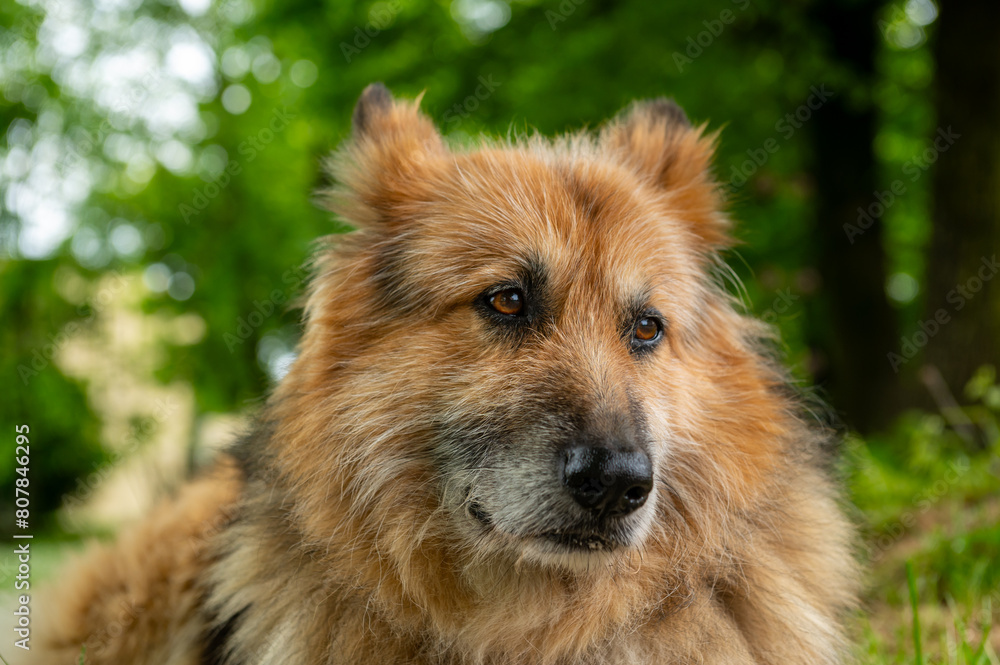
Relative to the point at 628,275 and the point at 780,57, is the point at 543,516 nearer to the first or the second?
the point at 628,275

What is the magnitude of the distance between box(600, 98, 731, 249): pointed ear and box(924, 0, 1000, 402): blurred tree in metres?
5.33

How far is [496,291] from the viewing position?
9.24ft

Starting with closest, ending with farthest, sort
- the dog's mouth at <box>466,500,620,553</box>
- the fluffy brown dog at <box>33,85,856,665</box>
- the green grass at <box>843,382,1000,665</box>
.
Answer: the dog's mouth at <box>466,500,620,553</box>
the fluffy brown dog at <box>33,85,856,665</box>
the green grass at <box>843,382,1000,665</box>

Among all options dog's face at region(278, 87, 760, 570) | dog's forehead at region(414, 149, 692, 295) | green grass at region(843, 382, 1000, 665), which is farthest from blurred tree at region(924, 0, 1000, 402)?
dog's forehead at region(414, 149, 692, 295)

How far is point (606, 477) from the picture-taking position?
7.67 ft

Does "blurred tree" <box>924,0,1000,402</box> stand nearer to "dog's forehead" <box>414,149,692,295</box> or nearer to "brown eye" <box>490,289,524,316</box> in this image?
"dog's forehead" <box>414,149,692,295</box>

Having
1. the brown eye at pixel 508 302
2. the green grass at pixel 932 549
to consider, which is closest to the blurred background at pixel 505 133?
the green grass at pixel 932 549

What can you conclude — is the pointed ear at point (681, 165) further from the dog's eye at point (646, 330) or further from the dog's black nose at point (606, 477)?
the dog's black nose at point (606, 477)

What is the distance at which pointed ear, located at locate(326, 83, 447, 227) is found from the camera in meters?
3.17

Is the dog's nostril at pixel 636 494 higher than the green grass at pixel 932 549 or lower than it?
higher

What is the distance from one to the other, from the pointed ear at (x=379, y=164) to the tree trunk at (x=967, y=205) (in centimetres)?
635

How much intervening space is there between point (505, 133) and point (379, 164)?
0.86 metres

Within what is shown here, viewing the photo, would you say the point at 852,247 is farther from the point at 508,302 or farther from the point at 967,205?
the point at 508,302

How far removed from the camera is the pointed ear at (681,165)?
3.43 m
